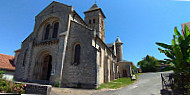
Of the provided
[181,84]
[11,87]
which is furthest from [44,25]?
[181,84]

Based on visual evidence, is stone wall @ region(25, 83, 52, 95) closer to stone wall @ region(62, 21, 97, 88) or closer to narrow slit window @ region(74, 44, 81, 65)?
stone wall @ region(62, 21, 97, 88)

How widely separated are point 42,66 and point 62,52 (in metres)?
5.59

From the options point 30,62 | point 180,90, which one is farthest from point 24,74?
point 180,90

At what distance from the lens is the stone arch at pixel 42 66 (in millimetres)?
15773

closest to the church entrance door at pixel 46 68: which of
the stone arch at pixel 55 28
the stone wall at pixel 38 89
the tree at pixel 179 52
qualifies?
the stone arch at pixel 55 28

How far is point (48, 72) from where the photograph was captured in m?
16.9

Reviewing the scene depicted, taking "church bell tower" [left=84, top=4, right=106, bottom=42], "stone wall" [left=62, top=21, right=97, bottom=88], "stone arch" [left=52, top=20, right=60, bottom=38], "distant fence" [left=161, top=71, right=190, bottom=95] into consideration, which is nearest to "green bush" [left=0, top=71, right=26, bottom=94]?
"stone wall" [left=62, top=21, right=97, bottom=88]

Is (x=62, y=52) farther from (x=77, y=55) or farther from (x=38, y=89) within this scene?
(x=38, y=89)

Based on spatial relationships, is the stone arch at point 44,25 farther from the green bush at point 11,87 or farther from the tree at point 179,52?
the tree at point 179,52

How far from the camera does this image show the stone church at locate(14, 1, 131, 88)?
41.3ft

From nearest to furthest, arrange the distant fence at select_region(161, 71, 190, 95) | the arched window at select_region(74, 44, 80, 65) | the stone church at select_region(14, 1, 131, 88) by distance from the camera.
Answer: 1. the distant fence at select_region(161, 71, 190, 95)
2. the stone church at select_region(14, 1, 131, 88)
3. the arched window at select_region(74, 44, 80, 65)

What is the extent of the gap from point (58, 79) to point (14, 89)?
18.6ft

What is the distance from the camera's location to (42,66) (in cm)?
1636

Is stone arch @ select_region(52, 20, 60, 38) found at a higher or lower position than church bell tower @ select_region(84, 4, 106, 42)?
lower
